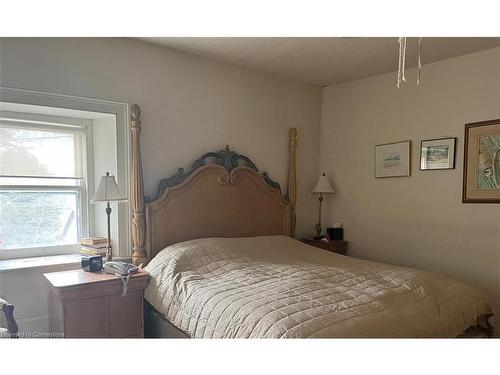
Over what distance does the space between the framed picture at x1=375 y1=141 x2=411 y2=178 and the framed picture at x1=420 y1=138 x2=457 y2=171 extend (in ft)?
0.43

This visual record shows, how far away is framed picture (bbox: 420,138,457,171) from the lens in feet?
9.20

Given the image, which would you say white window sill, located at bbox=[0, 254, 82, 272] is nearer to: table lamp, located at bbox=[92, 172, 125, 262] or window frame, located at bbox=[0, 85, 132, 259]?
window frame, located at bbox=[0, 85, 132, 259]

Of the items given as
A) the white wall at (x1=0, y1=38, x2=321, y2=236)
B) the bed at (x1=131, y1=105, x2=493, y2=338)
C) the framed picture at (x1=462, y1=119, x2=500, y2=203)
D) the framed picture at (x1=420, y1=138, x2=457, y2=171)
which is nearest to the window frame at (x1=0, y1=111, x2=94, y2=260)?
the white wall at (x1=0, y1=38, x2=321, y2=236)

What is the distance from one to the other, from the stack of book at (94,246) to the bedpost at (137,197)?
0.21 meters

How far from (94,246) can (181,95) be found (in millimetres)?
1378

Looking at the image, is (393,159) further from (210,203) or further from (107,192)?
(107,192)

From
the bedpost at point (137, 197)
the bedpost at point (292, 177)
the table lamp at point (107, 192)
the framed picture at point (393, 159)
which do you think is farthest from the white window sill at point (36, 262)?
the framed picture at point (393, 159)

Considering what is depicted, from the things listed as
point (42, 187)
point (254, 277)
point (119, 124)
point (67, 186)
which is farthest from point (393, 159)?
point (42, 187)

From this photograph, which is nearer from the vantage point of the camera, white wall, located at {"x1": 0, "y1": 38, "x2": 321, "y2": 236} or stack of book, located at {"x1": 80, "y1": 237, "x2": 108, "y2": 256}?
white wall, located at {"x1": 0, "y1": 38, "x2": 321, "y2": 236}
